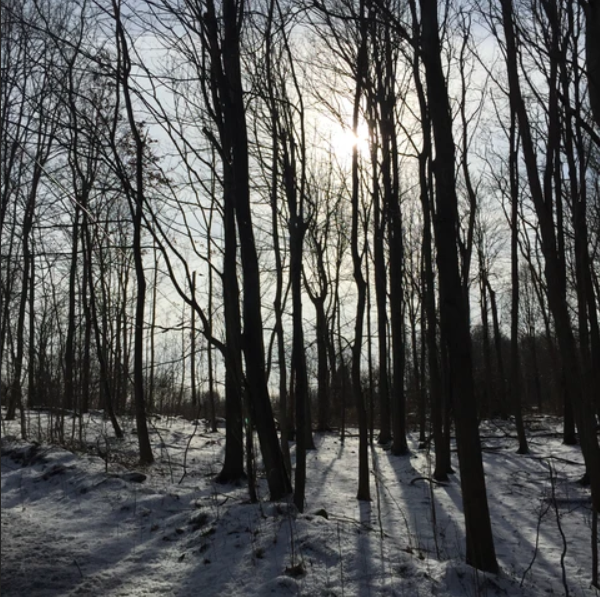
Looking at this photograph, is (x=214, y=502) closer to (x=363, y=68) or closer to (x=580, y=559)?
(x=580, y=559)

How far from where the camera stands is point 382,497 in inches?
329

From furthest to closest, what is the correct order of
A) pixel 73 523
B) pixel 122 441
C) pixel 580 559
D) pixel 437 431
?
pixel 122 441
pixel 437 431
pixel 73 523
pixel 580 559

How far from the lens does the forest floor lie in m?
4.21

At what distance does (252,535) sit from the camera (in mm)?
5008

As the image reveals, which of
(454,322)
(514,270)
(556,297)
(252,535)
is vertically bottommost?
(252,535)

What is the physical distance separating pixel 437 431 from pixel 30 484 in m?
6.22

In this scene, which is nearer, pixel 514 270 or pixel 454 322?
pixel 454 322

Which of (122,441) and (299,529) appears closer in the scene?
(299,529)

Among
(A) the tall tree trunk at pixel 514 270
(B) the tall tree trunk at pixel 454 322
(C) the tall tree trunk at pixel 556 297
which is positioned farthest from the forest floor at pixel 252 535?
(A) the tall tree trunk at pixel 514 270

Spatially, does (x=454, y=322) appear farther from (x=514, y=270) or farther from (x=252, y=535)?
(x=514, y=270)

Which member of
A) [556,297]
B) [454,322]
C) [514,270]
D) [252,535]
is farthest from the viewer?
[514,270]

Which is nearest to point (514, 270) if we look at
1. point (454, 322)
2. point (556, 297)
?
point (556, 297)

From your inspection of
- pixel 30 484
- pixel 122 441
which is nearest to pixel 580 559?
pixel 30 484

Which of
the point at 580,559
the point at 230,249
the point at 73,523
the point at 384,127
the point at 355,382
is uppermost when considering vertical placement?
the point at 384,127
